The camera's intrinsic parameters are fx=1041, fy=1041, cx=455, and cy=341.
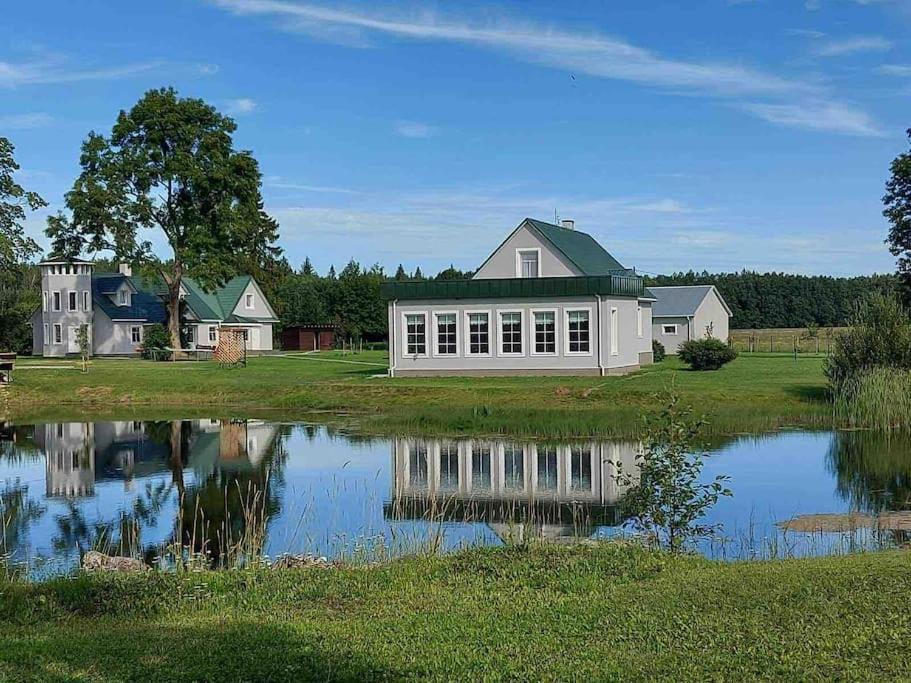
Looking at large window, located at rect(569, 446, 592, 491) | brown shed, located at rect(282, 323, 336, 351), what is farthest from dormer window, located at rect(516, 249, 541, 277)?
brown shed, located at rect(282, 323, 336, 351)

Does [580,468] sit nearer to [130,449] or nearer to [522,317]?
[130,449]

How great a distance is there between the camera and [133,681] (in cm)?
630

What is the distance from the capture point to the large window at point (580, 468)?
1880cm

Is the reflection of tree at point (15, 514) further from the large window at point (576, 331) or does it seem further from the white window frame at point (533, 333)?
the large window at point (576, 331)

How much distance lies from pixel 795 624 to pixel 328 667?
3234 mm

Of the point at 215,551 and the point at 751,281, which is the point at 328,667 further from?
the point at 751,281

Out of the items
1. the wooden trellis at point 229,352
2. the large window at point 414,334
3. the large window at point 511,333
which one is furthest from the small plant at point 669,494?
the wooden trellis at point 229,352

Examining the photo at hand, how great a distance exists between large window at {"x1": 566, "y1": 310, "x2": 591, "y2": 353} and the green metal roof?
2.48 feet

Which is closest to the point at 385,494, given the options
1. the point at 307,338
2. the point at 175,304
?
the point at 175,304

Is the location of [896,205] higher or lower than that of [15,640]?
higher

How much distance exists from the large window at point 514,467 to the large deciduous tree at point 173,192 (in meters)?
32.0

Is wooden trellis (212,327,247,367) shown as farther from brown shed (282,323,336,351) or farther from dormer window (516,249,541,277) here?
brown shed (282,323,336,351)

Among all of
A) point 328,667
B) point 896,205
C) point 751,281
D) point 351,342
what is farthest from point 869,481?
point 751,281

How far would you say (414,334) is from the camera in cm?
3925
